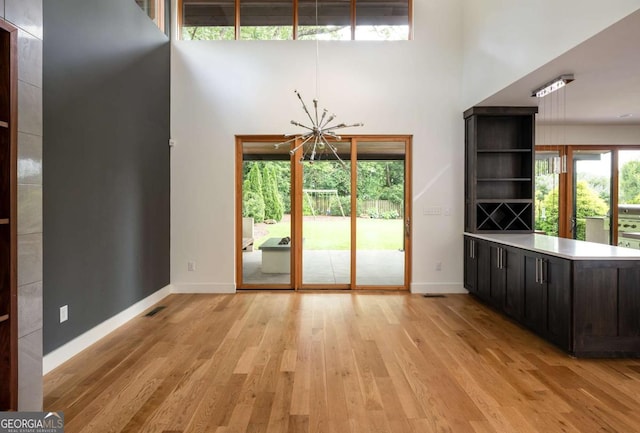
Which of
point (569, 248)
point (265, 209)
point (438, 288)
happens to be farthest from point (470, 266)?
point (265, 209)

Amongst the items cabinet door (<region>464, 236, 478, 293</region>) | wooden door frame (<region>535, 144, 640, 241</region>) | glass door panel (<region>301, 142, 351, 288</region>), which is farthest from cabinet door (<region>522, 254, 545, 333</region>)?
wooden door frame (<region>535, 144, 640, 241</region>)

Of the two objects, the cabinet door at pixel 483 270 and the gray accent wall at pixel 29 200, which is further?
the cabinet door at pixel 483 270

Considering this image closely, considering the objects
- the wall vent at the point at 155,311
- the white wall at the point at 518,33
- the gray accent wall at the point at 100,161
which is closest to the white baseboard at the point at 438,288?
the white wall at the point at 518,33

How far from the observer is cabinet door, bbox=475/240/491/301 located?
15.6ft

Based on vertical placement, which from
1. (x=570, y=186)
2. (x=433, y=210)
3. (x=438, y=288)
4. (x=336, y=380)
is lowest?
(x=336, y=380)

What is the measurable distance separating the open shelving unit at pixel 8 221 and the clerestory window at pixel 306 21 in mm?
3883

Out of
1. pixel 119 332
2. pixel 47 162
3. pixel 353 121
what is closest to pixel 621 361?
pixel 353 121

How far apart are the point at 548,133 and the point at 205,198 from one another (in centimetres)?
580

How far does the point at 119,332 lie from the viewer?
12.5ft

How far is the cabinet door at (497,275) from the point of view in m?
4.36

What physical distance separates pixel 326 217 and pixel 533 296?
9.58ft

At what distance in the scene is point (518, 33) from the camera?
3.84 m

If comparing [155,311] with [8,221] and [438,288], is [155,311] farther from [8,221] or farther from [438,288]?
[438,288]

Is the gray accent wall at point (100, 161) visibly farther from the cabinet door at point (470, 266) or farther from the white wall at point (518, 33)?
the cabinet door at point (470, 266)
